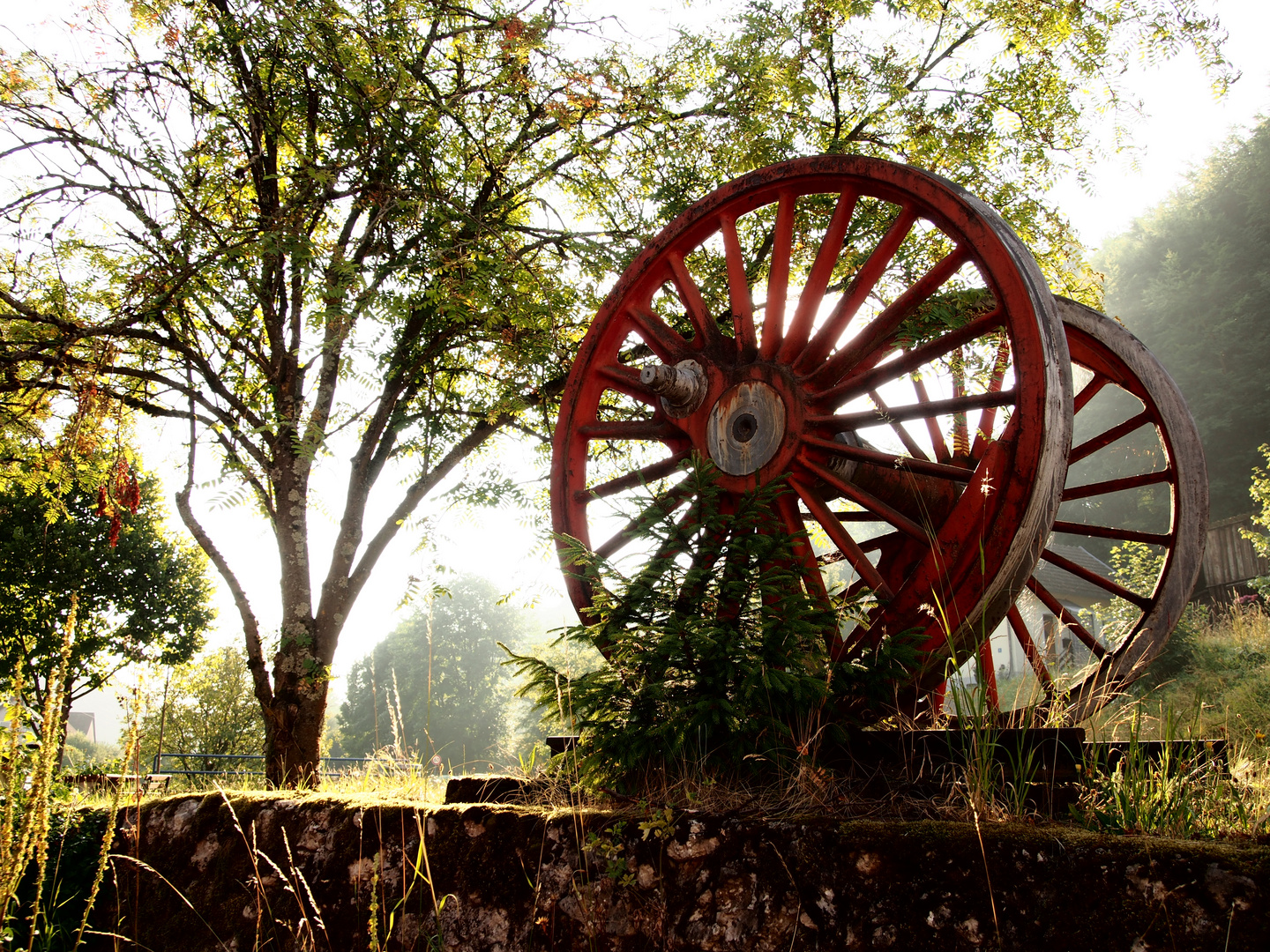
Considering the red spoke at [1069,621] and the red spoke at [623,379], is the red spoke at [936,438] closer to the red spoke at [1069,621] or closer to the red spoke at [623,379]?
the red spoke at [1069,621]

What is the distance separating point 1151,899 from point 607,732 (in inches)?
60.1

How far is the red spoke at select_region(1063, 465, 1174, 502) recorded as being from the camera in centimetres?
376

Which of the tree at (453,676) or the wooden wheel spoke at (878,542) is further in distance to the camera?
the tree at (453,676)

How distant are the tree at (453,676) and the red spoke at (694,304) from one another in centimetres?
3330

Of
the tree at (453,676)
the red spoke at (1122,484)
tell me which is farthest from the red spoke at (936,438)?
the tree at (453,676)

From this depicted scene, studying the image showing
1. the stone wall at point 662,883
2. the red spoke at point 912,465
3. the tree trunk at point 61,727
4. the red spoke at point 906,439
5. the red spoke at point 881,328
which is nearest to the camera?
the stone wall at point 662,883

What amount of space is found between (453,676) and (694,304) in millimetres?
39602

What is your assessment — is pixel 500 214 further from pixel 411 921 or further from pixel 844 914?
pixel 844 914

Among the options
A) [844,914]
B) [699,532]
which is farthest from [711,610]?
[844,914]

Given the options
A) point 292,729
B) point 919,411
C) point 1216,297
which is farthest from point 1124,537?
point 1216,297

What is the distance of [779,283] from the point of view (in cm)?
374

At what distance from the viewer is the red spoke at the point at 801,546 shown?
292 centimetres

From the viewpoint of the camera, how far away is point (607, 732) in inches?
102

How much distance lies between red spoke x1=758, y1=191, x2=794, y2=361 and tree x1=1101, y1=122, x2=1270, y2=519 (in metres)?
23.1
